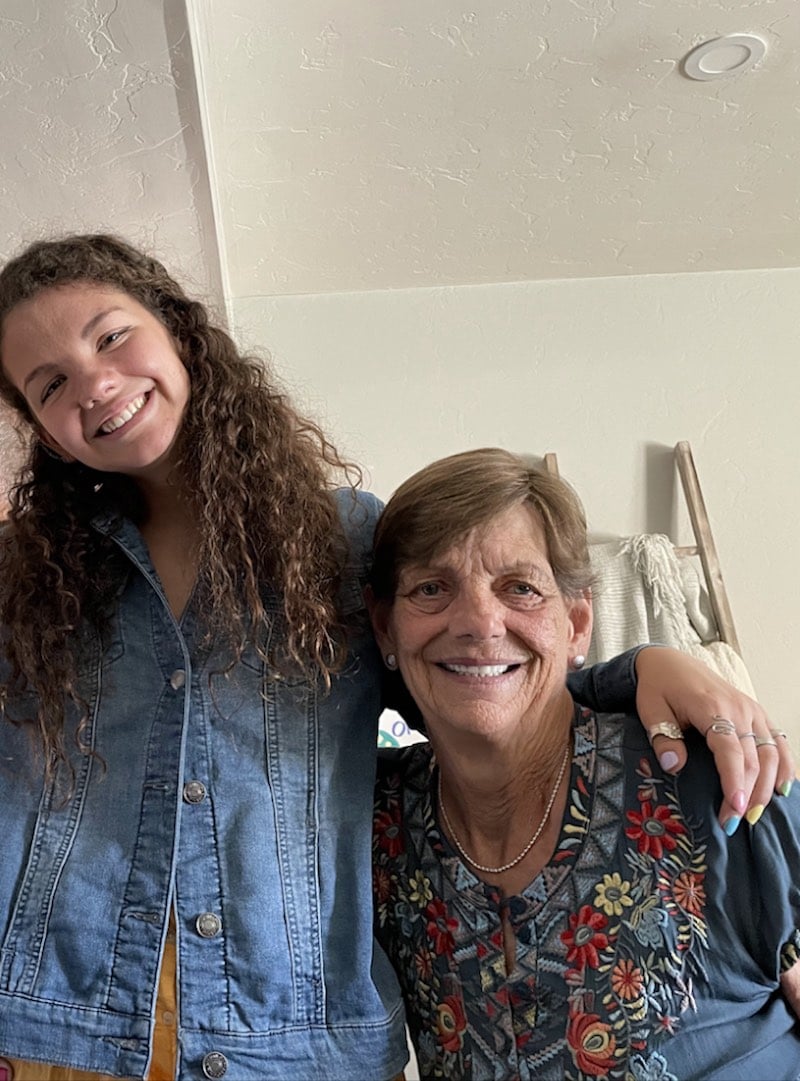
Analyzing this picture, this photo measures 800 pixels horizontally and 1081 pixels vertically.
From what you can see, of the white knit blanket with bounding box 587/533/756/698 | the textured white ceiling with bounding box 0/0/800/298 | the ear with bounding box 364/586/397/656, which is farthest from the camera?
the white knit blanket with bounding box 587/533/756/698

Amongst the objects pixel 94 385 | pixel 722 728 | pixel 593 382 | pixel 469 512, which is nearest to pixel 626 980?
pixel 722 728

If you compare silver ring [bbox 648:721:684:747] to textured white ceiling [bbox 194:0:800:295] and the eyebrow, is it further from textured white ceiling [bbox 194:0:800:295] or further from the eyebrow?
textured white ceiling [bbox 194:0:800:295]

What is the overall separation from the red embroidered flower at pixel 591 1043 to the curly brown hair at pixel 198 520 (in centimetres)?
40

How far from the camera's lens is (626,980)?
2.81ft

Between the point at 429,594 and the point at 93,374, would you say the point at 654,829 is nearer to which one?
the point at 429,594

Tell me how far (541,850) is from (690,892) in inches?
5.9

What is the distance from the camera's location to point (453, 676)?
97cm

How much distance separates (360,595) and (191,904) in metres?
0.36

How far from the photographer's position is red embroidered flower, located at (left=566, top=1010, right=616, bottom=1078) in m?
0.85

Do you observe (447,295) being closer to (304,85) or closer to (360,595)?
(304,85)

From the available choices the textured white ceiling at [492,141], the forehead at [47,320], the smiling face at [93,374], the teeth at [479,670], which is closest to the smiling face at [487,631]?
the teeth at [479,670]

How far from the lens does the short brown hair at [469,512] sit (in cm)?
100

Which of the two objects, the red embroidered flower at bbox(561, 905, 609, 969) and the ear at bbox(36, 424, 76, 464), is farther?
the ear at bbox(36, 424, 76, 464)

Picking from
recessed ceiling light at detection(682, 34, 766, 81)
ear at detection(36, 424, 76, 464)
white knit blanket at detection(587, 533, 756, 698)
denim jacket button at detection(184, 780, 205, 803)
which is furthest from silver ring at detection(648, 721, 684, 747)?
recessed ceiling light at detection(682, 34, 766, 81)
